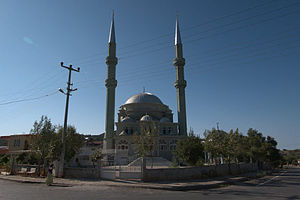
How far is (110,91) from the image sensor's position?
1903 inches

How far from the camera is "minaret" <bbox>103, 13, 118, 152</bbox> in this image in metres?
46.0

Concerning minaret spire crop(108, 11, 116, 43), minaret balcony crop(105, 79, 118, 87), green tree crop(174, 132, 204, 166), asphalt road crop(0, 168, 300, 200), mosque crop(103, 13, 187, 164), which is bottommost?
asphalt road crop(0, 168, 300, 200)

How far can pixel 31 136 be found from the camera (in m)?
21.4

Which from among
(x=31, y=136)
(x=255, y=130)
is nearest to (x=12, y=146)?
(x=31, y=136)

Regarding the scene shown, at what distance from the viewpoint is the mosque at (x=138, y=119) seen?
143 ft

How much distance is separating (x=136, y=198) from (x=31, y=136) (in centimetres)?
1601

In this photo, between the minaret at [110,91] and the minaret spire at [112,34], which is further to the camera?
the minaret spire at [112,34]

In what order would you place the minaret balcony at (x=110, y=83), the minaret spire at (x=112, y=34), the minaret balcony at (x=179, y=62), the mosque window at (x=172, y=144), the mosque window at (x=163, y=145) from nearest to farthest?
the mosque window at (x=163, y=145)
the mosque window at (x=172, y=144)
the minaret balcony at (x=110, y=83)
the minaret balcony at (x=179, y=62)
the minaret spire at (x=112, y=34)

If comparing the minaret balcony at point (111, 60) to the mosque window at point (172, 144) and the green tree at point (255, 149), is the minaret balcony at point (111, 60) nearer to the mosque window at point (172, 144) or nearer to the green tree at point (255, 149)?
the mosque window at point (172, 144)

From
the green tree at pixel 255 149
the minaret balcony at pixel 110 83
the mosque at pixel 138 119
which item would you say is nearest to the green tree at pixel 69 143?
the mosque at pixel 138 119

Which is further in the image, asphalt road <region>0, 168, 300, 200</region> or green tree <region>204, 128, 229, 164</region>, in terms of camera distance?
green tree <region>204, 128, 229, 164</region>

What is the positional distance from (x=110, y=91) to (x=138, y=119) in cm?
966

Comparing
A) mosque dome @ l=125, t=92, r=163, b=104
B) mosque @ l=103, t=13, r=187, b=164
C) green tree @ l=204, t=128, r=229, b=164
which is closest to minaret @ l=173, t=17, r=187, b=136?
mosque @ l=103, t=13, r=187, b=164

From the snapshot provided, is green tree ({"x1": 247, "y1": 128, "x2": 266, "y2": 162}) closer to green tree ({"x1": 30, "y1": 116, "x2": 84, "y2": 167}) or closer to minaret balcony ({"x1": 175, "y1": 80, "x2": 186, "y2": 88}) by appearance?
minaret balcony ({"x1": 175, "y1": 80, "x2": 186, "y2": 88})
